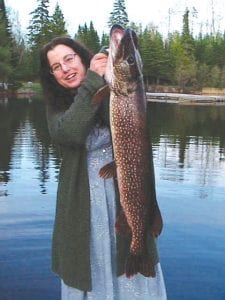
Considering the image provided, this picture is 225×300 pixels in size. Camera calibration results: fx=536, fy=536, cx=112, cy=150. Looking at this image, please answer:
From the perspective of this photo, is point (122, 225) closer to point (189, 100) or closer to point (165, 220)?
point (165, 220)

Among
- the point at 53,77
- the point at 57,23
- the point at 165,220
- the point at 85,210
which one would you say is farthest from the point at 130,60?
the point at 57,23

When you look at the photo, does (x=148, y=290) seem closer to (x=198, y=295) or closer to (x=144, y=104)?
(x=144, y=104)

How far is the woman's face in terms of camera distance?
9.23ft

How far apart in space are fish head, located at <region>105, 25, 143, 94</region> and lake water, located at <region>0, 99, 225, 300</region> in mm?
3957

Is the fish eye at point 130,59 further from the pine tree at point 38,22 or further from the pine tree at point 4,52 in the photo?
the pine tree at point 38,22

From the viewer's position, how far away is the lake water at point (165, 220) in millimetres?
6262

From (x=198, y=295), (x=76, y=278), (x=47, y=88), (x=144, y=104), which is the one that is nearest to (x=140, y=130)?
(x=144, y=104)

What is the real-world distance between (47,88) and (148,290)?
1224 millimetres

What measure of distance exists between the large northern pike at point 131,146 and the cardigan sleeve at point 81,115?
0.27 feet

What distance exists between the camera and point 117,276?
2.83m

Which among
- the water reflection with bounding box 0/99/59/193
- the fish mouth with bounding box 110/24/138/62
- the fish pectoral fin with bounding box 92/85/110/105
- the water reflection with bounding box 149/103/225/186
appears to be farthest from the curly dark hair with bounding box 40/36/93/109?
the water reflection with bounding box 149/103/225/186

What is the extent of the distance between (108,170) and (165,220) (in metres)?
6.46

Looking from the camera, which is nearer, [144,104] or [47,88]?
[144,104]

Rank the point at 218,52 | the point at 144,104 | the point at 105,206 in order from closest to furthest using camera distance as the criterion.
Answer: the point at 144,104, the point at 105,206, the point at 218,52
